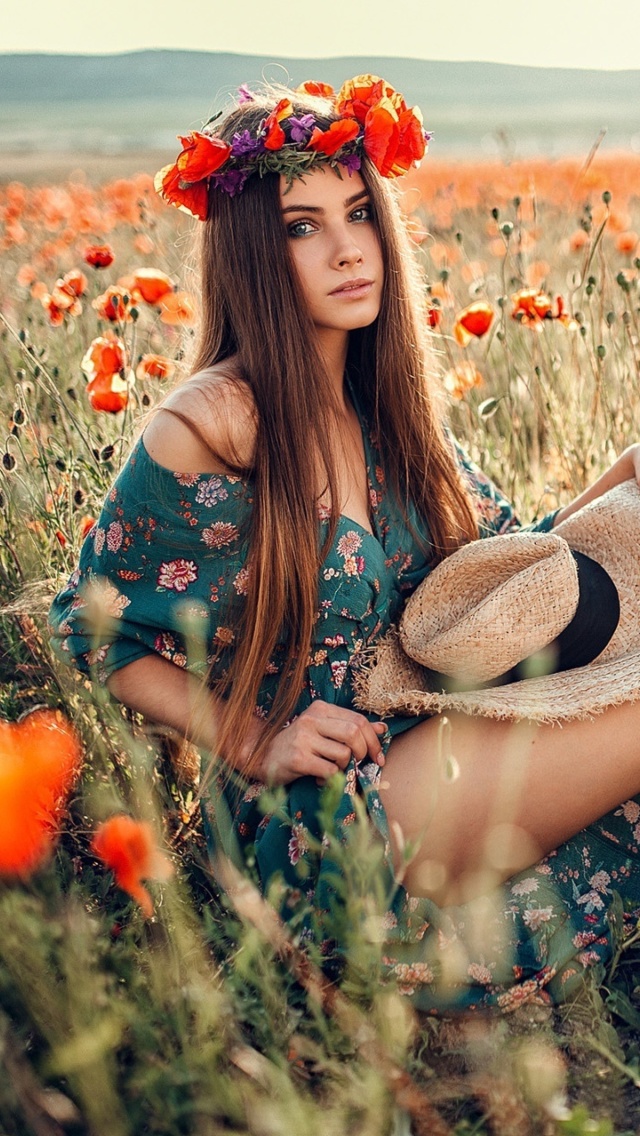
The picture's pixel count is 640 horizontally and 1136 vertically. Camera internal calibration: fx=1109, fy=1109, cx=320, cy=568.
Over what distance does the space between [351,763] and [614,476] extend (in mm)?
841

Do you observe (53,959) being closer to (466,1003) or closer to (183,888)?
(183,888)

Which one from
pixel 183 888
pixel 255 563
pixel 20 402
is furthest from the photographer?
pixel 20 402

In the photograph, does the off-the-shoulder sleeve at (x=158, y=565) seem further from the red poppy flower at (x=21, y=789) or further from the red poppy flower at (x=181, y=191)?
the red poppy flower at (x=21, y=789)

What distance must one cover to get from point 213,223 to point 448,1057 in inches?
54.2

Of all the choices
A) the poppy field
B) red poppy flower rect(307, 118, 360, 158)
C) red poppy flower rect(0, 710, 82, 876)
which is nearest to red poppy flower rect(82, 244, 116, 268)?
the poppy field

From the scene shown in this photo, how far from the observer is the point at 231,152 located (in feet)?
6.01

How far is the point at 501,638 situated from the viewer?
1.77 meters

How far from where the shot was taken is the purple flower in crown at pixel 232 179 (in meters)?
1.85

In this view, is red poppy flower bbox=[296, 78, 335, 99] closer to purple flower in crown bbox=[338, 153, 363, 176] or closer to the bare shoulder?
purple flower in crown bbox=[338, 153, 363, 176]

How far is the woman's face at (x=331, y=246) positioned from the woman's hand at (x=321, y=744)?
694 millimetres

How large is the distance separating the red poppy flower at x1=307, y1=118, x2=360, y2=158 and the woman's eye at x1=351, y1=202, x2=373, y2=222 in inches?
4.7

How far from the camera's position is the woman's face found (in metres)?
1.85

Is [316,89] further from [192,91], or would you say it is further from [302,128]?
[192,91]

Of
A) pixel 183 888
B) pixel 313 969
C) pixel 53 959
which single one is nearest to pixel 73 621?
pixel 183 888
